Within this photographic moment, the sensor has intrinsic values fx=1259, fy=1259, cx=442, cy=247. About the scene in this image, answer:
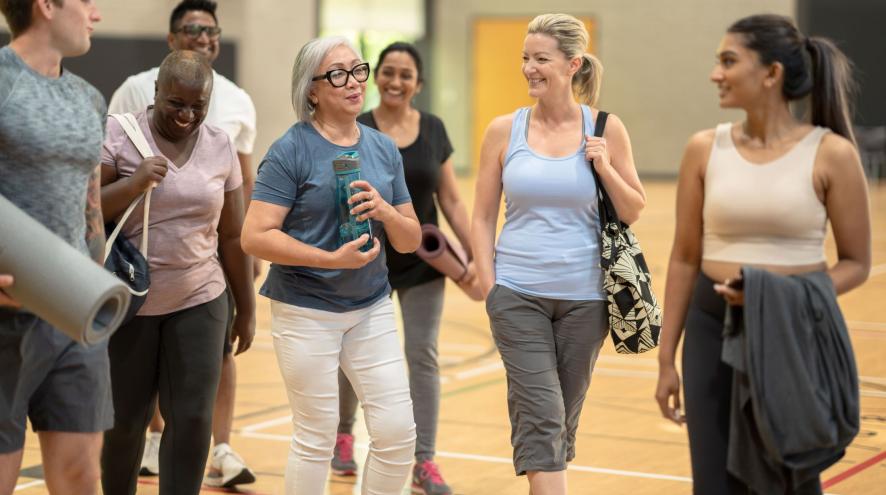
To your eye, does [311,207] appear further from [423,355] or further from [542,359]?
[423,355]

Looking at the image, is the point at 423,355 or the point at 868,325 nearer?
the point at 423,355

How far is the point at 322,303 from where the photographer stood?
4234 mm

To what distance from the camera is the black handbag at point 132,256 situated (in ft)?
13.5

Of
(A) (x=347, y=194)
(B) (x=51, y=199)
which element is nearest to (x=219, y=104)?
(A) (x=347, y=194)

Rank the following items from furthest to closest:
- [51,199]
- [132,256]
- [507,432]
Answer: [507,432], [132,256], [51,199]

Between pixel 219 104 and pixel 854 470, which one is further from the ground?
pixel 219 104

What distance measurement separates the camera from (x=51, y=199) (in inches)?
131

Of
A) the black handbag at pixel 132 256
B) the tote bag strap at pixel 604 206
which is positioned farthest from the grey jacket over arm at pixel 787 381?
the black handbag at pixel 132 256

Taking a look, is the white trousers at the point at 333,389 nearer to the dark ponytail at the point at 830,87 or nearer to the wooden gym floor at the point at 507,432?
the wooden gym floor at the point at 507,432

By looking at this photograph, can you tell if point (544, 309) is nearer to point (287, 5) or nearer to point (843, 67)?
point (843, 67)

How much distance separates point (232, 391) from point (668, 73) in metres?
21.8

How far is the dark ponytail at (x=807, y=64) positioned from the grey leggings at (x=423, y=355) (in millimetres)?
2469

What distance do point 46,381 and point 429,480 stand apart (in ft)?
7.81

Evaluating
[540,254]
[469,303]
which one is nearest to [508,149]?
[540,254]
